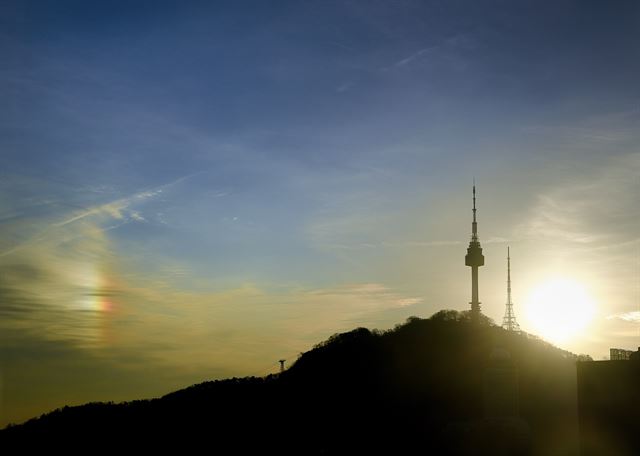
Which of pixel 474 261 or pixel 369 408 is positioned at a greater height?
pixel 474 261

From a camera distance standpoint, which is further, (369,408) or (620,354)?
(369,408)

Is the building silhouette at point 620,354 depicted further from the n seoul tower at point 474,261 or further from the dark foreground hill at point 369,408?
the n seoul tower at point 474,261

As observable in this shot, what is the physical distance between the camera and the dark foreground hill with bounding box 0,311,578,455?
138375 millimetres

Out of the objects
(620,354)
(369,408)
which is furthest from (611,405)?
(369,408)

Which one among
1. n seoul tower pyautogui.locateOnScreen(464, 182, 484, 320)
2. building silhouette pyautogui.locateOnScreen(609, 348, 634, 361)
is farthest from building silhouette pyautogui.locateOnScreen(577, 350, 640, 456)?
n seoul tower pyautogui.locateOnScreen(464, 182, 484, 320)

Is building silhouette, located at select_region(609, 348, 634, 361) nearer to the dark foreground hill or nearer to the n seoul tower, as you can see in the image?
the dark foreground hill

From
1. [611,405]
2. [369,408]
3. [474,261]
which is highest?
[474,261]

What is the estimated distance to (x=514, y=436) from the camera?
130 meters

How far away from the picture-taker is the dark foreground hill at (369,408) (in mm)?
138375

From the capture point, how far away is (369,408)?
496 feet

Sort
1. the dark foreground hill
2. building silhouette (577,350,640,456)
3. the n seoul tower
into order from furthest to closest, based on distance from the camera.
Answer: the n seoul tower
the dark foreground hill
building silhouette (577,350,640,456)

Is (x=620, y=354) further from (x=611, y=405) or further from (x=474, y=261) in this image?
(x=474, y=261)

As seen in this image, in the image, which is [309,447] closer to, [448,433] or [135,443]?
[448,433]

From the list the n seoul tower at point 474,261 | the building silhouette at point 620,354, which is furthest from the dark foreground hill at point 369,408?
the building silhouette at point 620,354
